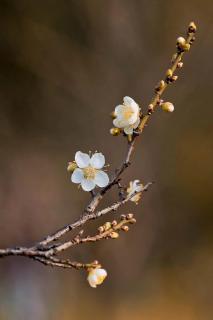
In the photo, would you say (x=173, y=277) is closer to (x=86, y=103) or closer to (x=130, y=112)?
(x=86, y=103)

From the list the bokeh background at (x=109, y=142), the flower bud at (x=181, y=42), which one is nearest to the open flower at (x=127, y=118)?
the flower bud at (x=181, y=42)

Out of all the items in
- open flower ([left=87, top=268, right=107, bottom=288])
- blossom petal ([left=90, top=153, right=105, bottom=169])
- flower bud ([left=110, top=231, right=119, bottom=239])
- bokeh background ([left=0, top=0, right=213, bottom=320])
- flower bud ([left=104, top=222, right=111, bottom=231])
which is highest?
bokeh background ([left=0, top=0, right=213, bottom=320])

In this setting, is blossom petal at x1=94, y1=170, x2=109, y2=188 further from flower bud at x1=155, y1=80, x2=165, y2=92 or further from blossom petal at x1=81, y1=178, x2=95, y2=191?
flower bud at x1=155, y1=80, x2=165, y2=92

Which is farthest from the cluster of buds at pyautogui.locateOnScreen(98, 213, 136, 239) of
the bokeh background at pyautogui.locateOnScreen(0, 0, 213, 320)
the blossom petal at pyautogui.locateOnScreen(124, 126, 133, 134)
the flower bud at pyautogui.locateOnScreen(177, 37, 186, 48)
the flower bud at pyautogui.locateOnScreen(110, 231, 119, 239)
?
the bokeh background at pyautogui.locateOnScreen(0, 0, 213, 320)

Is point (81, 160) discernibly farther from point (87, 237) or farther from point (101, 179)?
point (87, 237)

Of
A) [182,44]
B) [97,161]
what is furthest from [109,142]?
[182,44]

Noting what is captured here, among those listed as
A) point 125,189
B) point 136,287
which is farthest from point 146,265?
point 125,189
